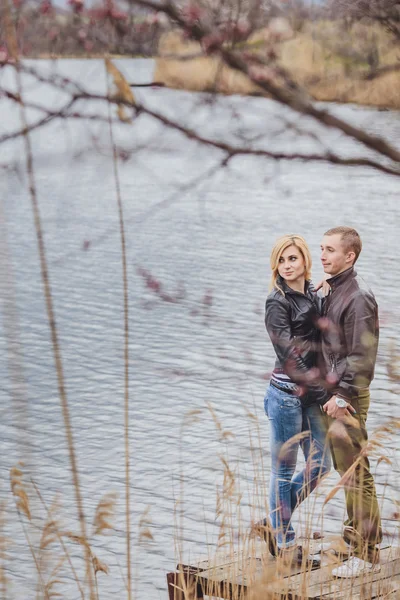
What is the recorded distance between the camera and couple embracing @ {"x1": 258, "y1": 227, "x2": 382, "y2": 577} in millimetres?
2619

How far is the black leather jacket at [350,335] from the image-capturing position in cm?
261

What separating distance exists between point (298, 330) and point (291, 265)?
191mm

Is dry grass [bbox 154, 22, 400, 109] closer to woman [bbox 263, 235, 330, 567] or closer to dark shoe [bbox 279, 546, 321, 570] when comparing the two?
woman [bbox 263, 235, 330, 567]

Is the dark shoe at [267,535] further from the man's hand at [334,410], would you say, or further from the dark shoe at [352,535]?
the man's hand at [334,410]

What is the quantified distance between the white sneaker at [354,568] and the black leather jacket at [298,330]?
1.52 ft

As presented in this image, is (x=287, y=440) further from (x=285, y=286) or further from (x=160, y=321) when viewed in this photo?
(x=160, y=321)

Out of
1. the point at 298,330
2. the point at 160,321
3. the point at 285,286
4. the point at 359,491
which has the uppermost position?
the point at 160,321

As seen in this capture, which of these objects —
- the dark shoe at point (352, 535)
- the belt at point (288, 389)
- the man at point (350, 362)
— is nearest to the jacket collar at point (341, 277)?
the man at point (350, 362)

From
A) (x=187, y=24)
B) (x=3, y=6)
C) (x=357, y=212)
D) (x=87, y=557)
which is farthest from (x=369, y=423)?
(x=357, y=212)

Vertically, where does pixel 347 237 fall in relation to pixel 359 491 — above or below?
above

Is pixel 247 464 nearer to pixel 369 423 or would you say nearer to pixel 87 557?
pixel 369 423

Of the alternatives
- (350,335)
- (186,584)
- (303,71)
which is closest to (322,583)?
(186,584)

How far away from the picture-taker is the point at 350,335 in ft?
8.61

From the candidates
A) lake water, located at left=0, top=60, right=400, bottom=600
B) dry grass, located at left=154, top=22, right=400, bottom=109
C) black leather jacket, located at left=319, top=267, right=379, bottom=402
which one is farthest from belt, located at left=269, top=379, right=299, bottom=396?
dry grass, located at left=154, top=22, right=400, bottom=109
